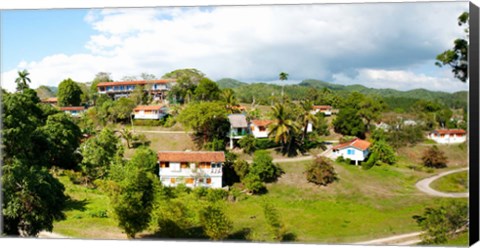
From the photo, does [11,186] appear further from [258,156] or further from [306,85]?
[306,85]

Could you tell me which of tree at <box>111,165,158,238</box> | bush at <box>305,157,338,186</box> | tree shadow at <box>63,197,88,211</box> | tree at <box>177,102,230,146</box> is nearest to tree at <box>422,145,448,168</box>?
bush at <box>305,157,338,186</box>

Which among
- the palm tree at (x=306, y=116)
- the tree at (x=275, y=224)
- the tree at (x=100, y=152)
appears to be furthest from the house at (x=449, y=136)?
the tree at (x=100, y=152)

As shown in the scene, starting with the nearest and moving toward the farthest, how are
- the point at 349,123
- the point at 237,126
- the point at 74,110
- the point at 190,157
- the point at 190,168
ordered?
the point at 190,168 < the point at 190,157 < the point at 349,123 < the point at 237,126 < the point at 74,110

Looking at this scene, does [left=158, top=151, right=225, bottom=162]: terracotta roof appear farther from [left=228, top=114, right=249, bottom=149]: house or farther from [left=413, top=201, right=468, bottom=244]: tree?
[left=413, top=201, right=468, bottom=244]: tree

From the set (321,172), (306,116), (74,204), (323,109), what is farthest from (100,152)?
(323,109)

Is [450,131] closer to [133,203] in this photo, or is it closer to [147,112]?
[133,203]

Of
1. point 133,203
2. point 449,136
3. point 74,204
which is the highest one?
point 449,136

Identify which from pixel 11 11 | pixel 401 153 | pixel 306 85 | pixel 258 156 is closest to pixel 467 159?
pixel 401 153
